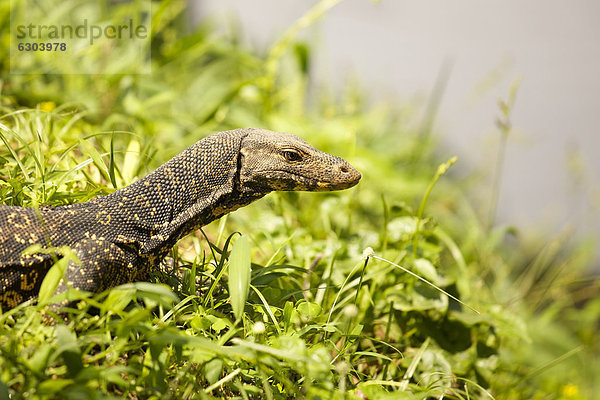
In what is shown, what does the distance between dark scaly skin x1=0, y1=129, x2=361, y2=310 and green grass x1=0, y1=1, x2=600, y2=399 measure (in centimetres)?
16

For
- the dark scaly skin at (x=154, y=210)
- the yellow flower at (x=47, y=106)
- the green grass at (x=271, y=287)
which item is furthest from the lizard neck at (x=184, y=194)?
the yellow flower at (x=47, y=106)

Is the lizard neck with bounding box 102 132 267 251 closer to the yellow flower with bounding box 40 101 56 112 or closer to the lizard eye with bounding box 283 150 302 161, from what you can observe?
the lizard eye with bounding box 283 150 302 161

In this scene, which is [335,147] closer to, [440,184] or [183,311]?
[440,184]

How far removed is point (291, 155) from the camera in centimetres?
247

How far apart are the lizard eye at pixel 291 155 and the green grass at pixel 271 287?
1.50ft

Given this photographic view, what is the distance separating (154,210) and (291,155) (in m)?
0.67

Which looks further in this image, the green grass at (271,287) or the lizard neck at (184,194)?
the lizard neck at (184,194)

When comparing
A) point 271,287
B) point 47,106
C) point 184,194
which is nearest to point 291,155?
point 184,194

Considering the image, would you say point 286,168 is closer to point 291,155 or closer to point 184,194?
point 291,155

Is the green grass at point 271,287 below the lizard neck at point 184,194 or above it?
below

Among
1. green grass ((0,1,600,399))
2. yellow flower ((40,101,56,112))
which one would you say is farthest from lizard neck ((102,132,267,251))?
yellow flower ((40,101,56,112))

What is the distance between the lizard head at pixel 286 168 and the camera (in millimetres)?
2443

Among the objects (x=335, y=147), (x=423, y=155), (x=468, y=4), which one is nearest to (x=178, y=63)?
(x=335, y=147)

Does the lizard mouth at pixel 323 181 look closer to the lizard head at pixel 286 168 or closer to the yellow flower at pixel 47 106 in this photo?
the lizard head at pixel 286 168
